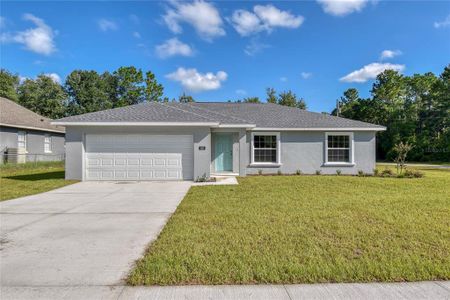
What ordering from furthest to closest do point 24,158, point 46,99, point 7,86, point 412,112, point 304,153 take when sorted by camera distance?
point 46,99, point 7,86, point 412,112, point 24,158, point 304,153

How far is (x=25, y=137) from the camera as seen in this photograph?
21.6 meters

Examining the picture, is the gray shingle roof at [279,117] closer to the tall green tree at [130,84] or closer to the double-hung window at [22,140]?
the double-hung window at [22,140]

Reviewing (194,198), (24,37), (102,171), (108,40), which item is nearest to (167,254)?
(194,198)

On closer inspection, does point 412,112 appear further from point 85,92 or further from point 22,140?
point 85,92

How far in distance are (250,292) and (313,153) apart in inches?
528

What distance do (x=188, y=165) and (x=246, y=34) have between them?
35.9 ft

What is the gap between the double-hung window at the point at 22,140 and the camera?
20.9 meters

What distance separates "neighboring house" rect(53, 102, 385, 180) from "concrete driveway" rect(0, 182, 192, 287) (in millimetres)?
3463

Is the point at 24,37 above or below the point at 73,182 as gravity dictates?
above

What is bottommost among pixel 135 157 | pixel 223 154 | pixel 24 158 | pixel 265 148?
pixel 24 158

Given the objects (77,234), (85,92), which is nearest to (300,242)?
(77,234)

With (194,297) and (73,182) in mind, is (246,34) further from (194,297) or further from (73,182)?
(194,297)

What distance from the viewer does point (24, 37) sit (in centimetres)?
2114

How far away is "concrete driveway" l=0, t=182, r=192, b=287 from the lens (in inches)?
145
